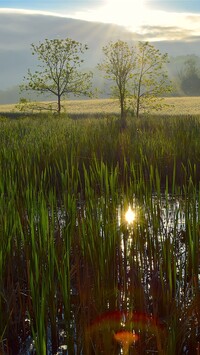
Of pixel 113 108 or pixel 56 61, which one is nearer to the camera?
pixel 56 61

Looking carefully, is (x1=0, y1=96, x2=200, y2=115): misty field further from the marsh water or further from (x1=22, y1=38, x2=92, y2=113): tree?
the marsh water

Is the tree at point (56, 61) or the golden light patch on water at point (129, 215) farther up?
the tree at point (56, 61)

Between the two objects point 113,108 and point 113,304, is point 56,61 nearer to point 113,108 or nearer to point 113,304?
point 113,108

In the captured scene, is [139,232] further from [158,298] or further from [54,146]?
[54,146]

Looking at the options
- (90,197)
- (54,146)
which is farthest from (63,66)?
Result: (90,197)

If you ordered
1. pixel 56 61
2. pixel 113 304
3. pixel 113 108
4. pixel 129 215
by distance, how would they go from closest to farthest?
pixel 113 304 → pixel 129 215 → pixel 56 61 → pixel 113 108

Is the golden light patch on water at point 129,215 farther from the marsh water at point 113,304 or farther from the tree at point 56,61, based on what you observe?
the tree at point 56,61

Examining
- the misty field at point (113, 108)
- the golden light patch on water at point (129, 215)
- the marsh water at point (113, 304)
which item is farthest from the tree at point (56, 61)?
the marsh water at point (113, 304)

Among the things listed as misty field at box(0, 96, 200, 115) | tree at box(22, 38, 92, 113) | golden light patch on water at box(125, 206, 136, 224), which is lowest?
misty field at box(0, 96, 200, 115)

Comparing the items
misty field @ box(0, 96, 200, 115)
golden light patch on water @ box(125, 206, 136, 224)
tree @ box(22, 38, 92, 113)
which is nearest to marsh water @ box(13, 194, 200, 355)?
golden light patch on water @ box(125, 206, 136, 224)

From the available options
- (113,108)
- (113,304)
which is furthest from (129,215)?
(113,108)

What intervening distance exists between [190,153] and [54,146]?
6.08ft

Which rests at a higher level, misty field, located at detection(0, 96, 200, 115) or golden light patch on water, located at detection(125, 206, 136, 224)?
golden light patch on water, located at detection(125, 206, 136, 224)

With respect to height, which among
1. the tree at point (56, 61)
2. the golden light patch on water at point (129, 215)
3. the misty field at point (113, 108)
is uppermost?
the tree at point (56, 61)
